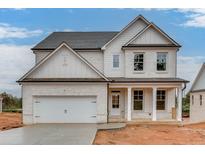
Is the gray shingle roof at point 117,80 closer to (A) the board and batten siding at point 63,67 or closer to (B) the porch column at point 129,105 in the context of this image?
(A) the board and batten siding at point 63,67

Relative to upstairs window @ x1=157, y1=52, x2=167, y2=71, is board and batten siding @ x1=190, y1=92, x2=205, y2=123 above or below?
below

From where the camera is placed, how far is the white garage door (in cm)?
2594

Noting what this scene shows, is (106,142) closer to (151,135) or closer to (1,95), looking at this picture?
(151,135)

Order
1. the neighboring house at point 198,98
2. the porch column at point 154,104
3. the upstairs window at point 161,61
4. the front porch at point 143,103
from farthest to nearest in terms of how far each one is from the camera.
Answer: the neighboring house at point 198,98
the upstairs window at point 161,61
the front porch at point 143,103
the porch column at point 154,104

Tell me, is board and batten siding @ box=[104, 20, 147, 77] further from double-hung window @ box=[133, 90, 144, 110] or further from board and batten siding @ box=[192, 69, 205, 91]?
board and batten siding @ box=[192, 69, 205, 91]

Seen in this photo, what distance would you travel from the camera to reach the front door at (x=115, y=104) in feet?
92.4

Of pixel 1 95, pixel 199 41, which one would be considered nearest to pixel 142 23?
pixel 199 41

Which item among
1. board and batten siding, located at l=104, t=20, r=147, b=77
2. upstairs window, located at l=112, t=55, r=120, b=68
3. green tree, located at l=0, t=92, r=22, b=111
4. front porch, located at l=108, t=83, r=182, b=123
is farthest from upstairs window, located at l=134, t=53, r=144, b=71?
green tree, located at l=0, t=92, r=22, b=111

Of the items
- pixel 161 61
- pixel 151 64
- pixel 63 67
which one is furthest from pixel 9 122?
pixel 161 61

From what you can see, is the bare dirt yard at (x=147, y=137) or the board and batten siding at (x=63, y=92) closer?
the bare dirt yard at (x=147, y=137)

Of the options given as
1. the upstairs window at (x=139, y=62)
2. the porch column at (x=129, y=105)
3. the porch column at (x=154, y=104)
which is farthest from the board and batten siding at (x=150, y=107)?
the upstairs window at (x=139, y=62)

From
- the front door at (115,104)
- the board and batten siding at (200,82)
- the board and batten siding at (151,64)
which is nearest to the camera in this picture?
the board and batten siding at (151,64)

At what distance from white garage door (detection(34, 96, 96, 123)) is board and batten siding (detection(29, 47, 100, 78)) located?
5.27 feet
